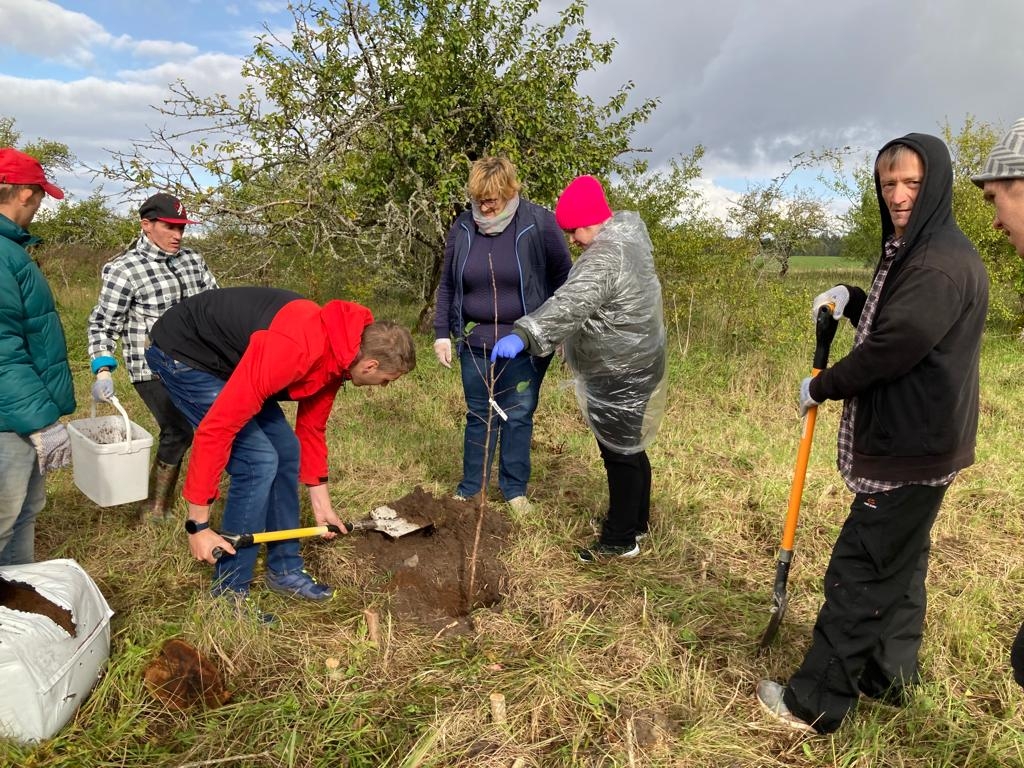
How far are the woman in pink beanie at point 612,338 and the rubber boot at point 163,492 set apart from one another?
216cm

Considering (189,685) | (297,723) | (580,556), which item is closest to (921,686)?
(580,556)

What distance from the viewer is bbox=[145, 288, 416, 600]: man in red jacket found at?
222 centimetres

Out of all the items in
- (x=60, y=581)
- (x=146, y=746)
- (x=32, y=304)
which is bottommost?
(x=146, y=746)

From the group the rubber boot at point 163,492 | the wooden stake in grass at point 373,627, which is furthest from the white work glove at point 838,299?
the rubber boot at point 163,492

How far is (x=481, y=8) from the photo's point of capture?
21.9 feet

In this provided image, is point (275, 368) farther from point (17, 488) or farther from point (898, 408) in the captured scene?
point (898, 408)

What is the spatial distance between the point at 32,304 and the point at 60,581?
1.04 metres

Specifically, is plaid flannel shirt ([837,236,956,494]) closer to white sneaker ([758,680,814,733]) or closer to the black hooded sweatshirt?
the black hooded sweatshirt

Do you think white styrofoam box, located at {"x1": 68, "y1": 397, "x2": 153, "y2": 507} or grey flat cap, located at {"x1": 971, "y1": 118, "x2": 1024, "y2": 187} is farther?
white styrofoam box, located at {"x1": 68, "y1": 397, "x2": 153, "y2": 507}

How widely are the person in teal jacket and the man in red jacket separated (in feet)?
1.26

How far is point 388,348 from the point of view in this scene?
233 cm

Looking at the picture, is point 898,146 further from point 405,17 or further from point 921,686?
point 405,17

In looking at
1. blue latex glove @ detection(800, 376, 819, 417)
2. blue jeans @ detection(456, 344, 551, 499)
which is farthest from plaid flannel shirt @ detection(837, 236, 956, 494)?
blue jeans @ detection(456, 344, 551, 499)

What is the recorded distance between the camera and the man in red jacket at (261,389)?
2225 mm
